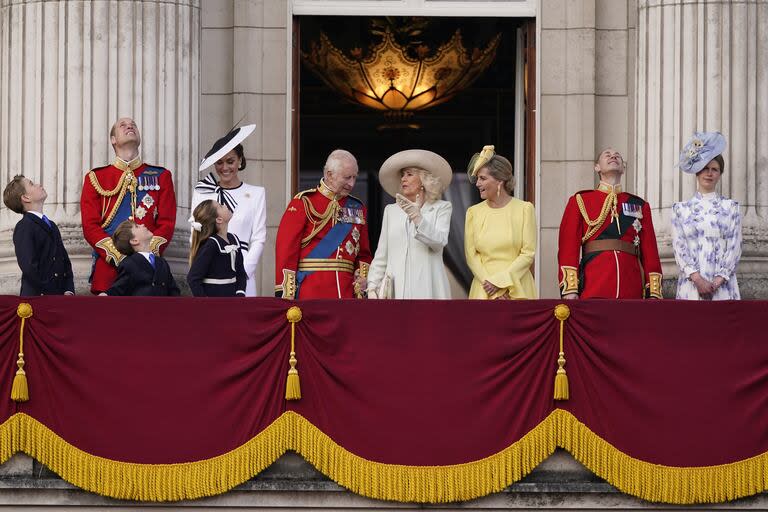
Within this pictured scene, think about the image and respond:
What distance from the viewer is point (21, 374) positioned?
1478 centimetres

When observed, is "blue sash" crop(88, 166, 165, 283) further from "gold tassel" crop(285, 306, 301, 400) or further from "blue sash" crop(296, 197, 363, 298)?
"gold tassel" crop(285, 306, 301, 400)

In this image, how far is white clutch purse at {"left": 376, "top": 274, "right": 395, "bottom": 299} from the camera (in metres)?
16.1

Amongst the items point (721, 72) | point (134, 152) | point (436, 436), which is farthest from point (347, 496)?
point (721, 72)

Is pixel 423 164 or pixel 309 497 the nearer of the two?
pixel 309 497

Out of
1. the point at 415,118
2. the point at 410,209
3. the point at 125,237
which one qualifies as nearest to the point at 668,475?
the point at 410,209

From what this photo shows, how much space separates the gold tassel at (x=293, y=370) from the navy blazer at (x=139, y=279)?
1.17m

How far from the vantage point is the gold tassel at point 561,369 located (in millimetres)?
14805

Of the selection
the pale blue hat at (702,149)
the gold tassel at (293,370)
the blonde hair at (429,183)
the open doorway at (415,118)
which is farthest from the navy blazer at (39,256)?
the open doorway at (415,118)

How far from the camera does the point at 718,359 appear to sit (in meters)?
14.9

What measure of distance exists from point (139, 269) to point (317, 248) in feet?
4.81

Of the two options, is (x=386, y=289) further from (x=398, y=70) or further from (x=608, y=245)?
(x=398, y=70)

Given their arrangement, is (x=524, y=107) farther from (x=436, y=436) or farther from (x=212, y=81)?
(x=436, y=436)

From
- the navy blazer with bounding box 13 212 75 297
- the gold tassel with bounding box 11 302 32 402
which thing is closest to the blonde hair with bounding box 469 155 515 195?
the navy blazer with bounding box 13 212 75 297

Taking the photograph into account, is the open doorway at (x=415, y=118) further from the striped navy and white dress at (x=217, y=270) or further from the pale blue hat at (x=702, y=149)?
the striped navy and white dress at (x=217, y=270)
